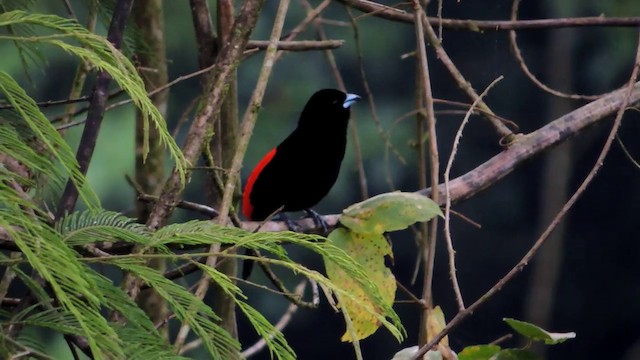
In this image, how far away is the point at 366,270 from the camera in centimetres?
157

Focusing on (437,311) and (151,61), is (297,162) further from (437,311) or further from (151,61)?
(437,311)

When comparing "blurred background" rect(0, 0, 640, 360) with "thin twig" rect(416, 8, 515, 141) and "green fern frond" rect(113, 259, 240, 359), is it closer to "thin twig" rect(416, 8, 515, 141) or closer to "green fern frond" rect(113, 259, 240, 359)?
"thin twig" rect(416, 8, 515, 141)

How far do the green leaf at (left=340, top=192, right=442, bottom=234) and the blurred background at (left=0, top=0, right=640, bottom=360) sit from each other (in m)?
4.48

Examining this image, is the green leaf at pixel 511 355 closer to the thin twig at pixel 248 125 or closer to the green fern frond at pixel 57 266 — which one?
the thin twig at pixel 248 125

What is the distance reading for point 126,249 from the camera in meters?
1.59

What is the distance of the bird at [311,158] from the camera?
3.18 metres

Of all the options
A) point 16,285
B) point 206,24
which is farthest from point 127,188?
point 206,24

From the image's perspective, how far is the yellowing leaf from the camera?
151cm

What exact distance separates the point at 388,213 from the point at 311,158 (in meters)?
1.60

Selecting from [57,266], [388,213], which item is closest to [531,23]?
[388,213]

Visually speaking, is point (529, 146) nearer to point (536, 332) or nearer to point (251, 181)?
point (536, 332)

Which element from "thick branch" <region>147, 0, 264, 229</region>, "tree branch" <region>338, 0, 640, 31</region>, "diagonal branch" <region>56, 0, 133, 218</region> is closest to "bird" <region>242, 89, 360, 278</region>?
"tree branch" <region>338, 0, 640, 31</region>

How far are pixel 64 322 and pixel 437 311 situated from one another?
74cm

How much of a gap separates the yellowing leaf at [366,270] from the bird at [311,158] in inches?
60.3
